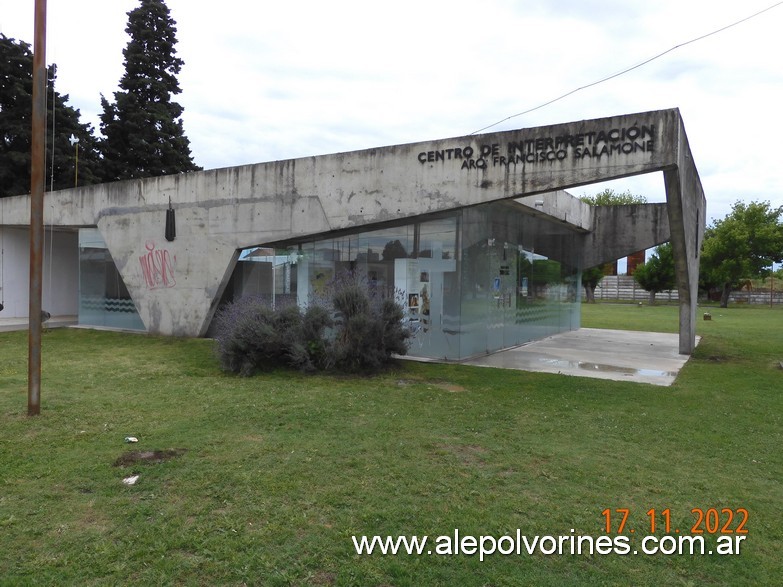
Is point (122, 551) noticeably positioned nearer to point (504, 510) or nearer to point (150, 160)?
point (504, 510)

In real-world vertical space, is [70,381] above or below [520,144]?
below

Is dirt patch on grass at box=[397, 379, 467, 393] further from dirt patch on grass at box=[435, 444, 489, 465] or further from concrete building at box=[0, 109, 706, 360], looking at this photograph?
dirt patch on grass at box=[435, 444, 489, 465]

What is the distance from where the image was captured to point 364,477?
4.78m

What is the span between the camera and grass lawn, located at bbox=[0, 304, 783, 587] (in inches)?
132

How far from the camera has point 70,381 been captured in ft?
28.9

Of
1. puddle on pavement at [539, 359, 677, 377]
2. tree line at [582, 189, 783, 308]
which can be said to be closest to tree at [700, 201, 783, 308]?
tree line at [582, 189, 783, 308]

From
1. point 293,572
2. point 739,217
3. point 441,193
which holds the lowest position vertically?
point 293,572

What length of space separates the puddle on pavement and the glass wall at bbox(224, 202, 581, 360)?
169cm

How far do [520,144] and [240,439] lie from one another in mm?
6897

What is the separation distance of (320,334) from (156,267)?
275 inches

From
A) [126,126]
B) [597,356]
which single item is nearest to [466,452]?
[597,356]

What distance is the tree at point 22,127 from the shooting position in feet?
79.9

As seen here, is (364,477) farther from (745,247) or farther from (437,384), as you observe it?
(745,247)

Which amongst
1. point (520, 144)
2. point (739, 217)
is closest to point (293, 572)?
point (520, 144)
